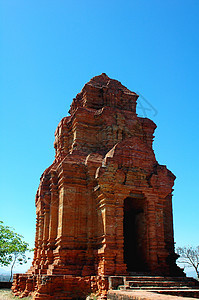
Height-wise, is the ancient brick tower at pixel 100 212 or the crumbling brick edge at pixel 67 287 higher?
the ancient brick tower at pixel 100 212

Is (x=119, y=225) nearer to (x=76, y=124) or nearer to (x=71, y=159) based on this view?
(x=71, y=159)

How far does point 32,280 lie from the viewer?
1552 centimetres

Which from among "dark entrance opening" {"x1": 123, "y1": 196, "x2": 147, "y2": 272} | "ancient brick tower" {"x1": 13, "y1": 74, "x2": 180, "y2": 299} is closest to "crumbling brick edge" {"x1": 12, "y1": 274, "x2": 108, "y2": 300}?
"ancient brick tower" {"x1": 13, "y1": 74, "x2": 180, "y2": 299}

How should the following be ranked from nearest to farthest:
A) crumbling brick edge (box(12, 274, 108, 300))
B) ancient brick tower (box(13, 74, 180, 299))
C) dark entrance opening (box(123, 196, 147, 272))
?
crumbling brick edge (box(12, 274, 108, 300)) < ancient brick tower (box(13, 74, 180, 299)) < dark entrance opening (box(123, 196, 147, 272))

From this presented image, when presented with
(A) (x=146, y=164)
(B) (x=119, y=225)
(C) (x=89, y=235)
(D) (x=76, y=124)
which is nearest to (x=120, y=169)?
(A) (x=146, y=164)

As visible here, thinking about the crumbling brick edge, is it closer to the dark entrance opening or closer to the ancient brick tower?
the ancient brick tower

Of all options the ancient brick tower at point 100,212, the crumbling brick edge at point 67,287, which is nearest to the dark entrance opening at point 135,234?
the ancient brick tower at point 100,212

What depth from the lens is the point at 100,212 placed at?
556 inches

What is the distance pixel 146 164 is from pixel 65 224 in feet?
15.7

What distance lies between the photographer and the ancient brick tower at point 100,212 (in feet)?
43.4

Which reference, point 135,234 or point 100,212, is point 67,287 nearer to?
point 100,212

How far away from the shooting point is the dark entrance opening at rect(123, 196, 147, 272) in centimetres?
1472

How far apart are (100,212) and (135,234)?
9.29ft

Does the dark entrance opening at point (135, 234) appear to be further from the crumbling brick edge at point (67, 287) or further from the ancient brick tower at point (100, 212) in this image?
the crumbling brick edge at point (67, 287)
